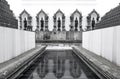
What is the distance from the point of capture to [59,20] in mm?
40719

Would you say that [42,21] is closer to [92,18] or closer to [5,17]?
[92,18]

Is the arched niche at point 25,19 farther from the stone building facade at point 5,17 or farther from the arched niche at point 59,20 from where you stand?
the stone building facade at point 5,17

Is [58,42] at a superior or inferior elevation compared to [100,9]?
inferior

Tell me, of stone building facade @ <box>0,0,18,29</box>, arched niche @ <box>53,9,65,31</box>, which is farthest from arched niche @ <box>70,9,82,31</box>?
stone building facade @ <box>0,0,18,29</box>

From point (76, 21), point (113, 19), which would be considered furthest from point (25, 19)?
point (113, 19)

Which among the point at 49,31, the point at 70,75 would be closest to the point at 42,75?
the point at 70,75

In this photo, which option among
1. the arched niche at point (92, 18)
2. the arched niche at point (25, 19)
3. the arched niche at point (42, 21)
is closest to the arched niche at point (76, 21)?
the arched niche at point (92, 18)

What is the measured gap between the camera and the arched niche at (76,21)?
133 feet

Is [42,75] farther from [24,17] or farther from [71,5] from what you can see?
[71,5]

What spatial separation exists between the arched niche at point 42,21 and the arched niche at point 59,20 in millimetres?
2039

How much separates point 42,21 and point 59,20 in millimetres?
3986

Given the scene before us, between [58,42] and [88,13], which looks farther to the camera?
[88,13]

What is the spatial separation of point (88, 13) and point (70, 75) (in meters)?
35.8

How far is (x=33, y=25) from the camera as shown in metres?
42.0
